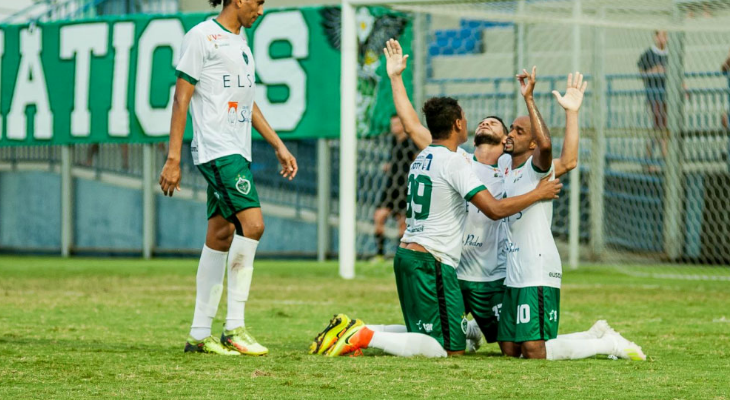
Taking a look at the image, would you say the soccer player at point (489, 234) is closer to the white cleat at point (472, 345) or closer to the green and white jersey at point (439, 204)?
the white cleat at point (472, 345)

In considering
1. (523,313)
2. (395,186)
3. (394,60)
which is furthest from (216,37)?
(395,186)

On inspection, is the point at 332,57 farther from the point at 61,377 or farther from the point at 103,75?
the point at 61,377

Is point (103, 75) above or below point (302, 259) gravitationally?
above

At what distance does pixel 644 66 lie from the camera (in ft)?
44.3

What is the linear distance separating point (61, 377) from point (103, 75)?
1120 cm

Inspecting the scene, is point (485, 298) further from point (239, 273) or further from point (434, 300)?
point (239, 273)

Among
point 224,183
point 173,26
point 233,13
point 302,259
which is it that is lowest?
point 302,259

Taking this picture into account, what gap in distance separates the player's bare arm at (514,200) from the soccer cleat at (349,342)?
0.83m

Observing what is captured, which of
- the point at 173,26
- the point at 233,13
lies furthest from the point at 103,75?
the point at 233,13

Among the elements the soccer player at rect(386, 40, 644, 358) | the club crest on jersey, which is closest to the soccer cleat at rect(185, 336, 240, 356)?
the club crest on jersey

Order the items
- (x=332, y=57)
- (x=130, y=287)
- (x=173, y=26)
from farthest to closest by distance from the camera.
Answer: (x=173, y=26)
(x=332, y=57)
(x=130, y=287)

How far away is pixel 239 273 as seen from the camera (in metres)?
5.28

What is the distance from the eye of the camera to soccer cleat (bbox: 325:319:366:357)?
201 inches

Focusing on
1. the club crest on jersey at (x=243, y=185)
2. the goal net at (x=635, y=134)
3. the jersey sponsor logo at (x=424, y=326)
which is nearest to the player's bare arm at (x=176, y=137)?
the club crest on jersey at (x=243, y=185)
